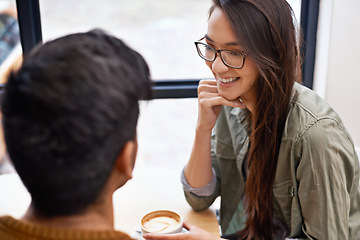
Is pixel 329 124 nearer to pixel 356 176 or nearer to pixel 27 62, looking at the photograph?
pixel 356 176

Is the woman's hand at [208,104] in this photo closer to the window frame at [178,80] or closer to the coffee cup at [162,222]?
the coffee cup at [162,222]

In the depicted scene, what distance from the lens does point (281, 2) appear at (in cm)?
112

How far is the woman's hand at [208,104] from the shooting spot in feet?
4.21

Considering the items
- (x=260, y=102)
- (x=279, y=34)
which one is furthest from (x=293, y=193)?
(x=279, y=34)

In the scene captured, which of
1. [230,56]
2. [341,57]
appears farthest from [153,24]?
[230,56]

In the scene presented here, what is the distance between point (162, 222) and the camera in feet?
3.43

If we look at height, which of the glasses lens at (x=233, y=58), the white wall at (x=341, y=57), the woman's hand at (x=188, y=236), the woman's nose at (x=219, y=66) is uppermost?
the glasses lens at (x=233, y=58)

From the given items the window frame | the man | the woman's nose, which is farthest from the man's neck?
the window frame

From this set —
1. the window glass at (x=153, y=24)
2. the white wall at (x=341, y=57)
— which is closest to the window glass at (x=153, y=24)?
the window glass at (x=153, y=24)

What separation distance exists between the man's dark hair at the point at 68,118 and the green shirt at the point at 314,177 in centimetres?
63

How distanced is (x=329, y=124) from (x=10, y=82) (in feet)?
2.75

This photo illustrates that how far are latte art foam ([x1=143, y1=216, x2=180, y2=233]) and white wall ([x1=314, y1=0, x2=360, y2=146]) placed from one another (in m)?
1.04

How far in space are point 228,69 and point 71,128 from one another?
2.22ft

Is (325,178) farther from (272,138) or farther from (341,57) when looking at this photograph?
(341,57)
